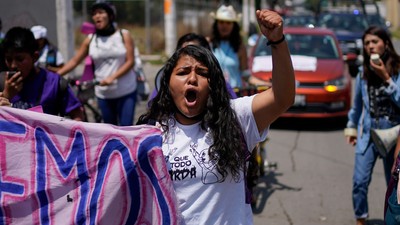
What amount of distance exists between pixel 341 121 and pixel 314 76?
1269 millimetres

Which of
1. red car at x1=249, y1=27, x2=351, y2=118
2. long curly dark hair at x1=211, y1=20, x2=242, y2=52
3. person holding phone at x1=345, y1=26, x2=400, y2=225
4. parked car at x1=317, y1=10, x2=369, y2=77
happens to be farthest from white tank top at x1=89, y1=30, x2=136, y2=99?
parked car at x1=317, y1=10, x2=369, y2=77

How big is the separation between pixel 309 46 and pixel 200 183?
10209 mm

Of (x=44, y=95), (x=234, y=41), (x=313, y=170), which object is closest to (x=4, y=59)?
(x=44, y=95)

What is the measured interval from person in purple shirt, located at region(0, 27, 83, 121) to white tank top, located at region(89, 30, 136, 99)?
2.82m

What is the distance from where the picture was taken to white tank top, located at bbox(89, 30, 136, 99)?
7719mm

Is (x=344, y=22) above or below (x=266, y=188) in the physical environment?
above

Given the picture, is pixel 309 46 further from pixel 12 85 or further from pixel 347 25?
pixel 12 85

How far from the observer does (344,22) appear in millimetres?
21281

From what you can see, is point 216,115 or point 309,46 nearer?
point 216,115

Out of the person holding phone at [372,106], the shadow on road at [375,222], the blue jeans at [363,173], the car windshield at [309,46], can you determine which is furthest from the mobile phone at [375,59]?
the car windshield at [309,46]

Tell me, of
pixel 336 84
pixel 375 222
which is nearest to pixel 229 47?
pixel 375 222

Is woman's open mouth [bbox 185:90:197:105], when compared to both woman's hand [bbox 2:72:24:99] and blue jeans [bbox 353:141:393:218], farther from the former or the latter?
blue jeans [bbox 353:141:393:218]

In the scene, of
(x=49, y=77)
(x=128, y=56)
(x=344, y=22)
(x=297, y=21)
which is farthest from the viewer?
(x=297, y=21)

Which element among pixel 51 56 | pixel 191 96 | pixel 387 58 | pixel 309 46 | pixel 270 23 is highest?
pixel 270 23
